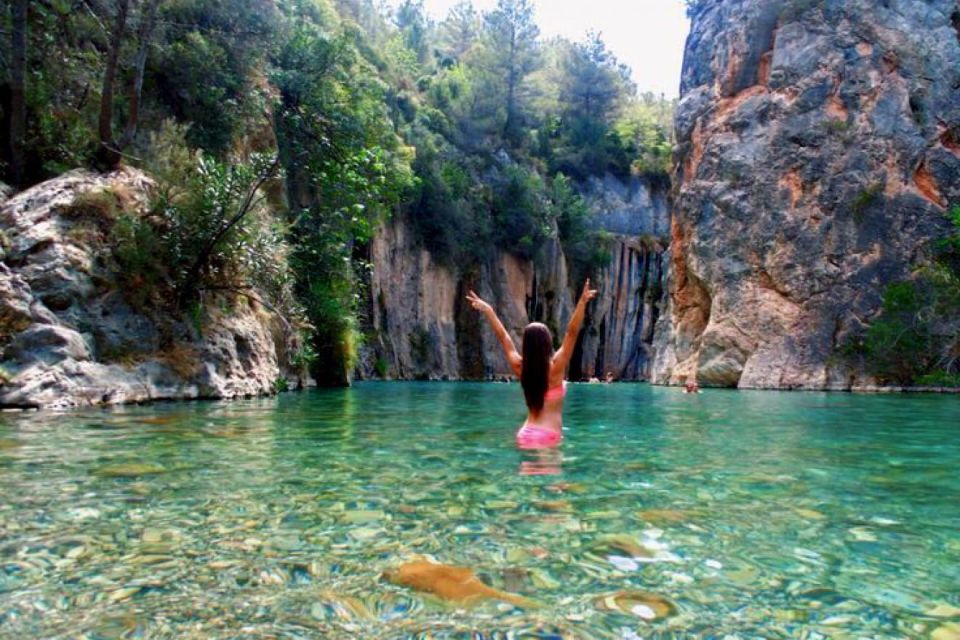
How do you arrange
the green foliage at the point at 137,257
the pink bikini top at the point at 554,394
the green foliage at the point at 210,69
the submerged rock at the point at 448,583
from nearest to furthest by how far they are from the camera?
the submerged rock at the point at 448,583 < the pink bikini top at the point at 554,394 < the green foliage at the point at 137,257 < the green foliage at the point at 210,69

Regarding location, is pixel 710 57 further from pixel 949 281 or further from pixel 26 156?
pixel 26 156

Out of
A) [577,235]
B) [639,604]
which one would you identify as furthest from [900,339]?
[639,604]

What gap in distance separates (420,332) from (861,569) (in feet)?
102

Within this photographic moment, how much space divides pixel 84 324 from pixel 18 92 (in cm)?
368

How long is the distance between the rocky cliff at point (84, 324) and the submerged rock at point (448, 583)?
6816 millimetres

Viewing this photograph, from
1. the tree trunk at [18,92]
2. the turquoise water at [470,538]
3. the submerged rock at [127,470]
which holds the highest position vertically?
the tree trunk at [18,92]

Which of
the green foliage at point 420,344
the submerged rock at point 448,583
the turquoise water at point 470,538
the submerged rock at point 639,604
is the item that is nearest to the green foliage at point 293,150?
the green foliage at point 420,344

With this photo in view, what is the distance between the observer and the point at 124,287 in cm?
939

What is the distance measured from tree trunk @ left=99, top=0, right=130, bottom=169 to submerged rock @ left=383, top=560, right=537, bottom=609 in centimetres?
992

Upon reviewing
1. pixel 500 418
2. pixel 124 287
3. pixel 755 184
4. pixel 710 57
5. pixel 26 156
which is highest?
pixel 710 57

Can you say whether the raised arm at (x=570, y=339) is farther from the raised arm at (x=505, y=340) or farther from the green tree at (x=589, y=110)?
the green tree at (x=589, y=110)

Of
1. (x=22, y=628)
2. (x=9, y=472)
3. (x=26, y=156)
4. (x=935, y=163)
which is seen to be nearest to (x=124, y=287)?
(x=26, y=156)

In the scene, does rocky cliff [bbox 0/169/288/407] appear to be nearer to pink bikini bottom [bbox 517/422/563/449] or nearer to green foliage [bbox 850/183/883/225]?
pink bikini bottom [bbox 517/422/563/449]

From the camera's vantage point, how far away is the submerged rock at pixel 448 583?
6.88 ft
